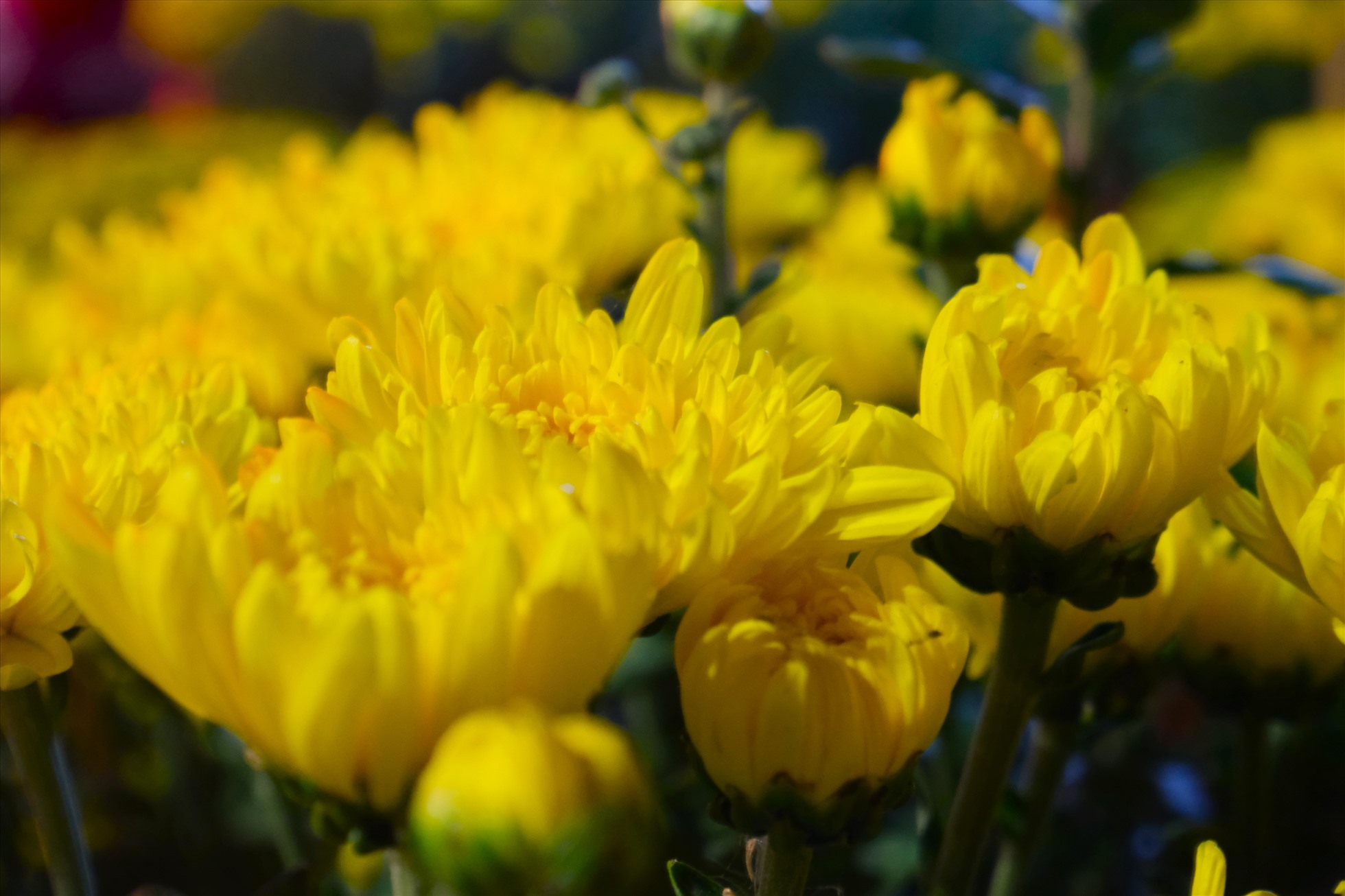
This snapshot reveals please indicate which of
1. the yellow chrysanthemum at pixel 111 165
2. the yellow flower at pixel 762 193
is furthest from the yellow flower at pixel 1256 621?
the yellow chrysanthemum at pixel 111 165

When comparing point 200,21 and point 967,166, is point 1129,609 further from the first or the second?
point 200,21

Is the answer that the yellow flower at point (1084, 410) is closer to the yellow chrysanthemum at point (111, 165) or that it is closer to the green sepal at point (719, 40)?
the green sepal at point (719, 40)

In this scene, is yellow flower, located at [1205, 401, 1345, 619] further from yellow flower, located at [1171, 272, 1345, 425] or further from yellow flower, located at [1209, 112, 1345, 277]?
yellow flower, located at [1209, 112, 1345, 277]

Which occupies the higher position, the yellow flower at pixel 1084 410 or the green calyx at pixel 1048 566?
the yellow flower at pixel 1084 410

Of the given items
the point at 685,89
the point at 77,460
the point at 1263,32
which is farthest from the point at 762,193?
the point at 1263,32

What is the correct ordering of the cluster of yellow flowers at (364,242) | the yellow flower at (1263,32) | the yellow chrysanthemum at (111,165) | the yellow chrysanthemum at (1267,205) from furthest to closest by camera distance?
the yellow flower at (1263,32) < the yellow chrysanthemum at (111,165) < the yellow chrysanthemum at (1267,205) < the cluster of yellow flowers at (364,242)

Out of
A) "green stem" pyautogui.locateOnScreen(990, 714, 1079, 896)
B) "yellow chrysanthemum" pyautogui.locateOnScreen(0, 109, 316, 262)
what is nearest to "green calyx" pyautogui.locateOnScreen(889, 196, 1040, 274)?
"green stem" pyautogui.locateOnScreen(990, 714, 1079, 896)
